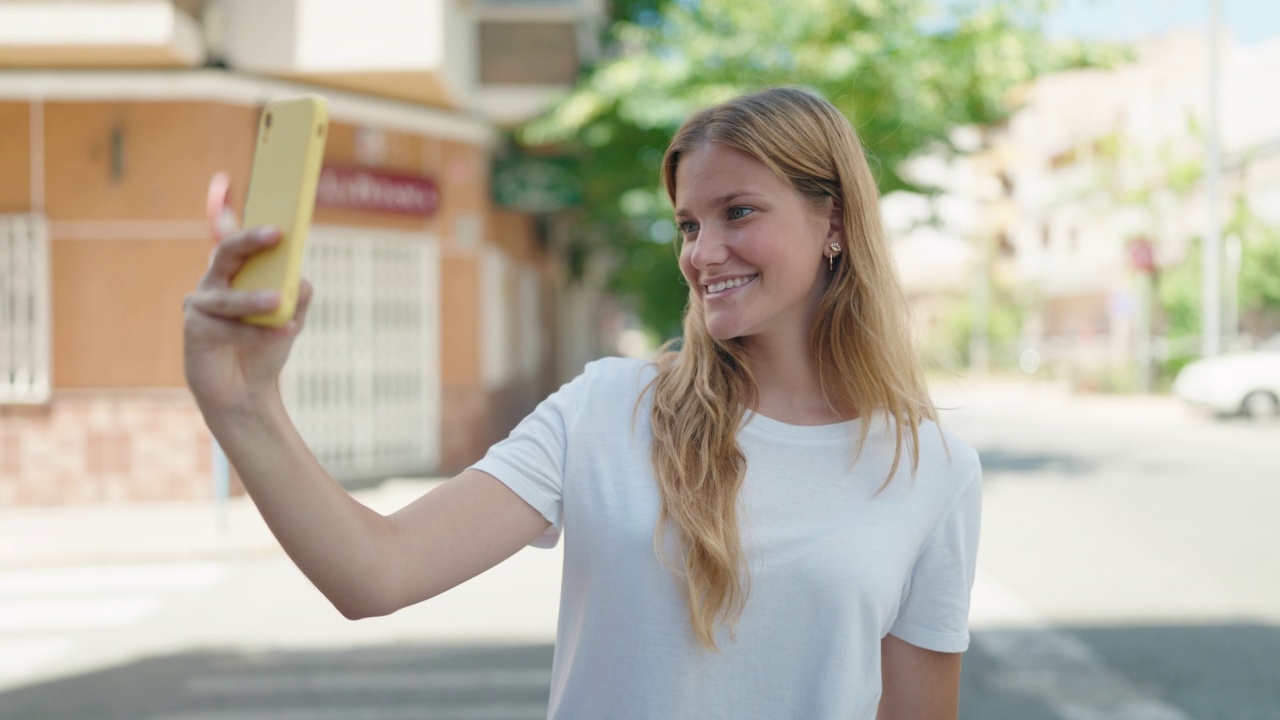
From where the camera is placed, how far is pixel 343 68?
12383 millimetres

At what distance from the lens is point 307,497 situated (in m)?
1.40

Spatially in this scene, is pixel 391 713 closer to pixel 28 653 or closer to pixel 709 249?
pixel 28 653

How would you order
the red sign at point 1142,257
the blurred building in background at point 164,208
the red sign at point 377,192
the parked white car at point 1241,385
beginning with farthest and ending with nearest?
the red sign at point 1142,257
the parked white car at point 1241,385
the red sign at point 377,192
the blurred building in background at point 164,208

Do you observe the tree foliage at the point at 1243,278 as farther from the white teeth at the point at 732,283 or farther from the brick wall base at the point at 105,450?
the white teeth at the point at 732,283

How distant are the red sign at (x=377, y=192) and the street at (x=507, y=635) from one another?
5.03 metres

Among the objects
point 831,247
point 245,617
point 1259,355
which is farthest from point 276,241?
point 1259,355

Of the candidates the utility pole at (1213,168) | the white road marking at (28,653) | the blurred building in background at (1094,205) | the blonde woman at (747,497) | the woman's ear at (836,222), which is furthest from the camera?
the blurred building in background at (1094,205)

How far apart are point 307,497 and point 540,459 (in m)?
0.45

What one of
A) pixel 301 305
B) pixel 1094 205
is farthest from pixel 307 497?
pixel 1094 205

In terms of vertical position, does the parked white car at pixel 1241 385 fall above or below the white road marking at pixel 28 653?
above

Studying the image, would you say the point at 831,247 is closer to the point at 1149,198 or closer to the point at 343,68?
the point at 343,68

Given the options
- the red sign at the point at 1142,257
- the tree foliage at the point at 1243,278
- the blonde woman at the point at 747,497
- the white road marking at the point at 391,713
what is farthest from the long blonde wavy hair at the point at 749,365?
the tree foliage at the point at 1243,278

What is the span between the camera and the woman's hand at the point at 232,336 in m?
1.17

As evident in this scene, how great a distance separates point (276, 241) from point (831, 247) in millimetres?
1104
